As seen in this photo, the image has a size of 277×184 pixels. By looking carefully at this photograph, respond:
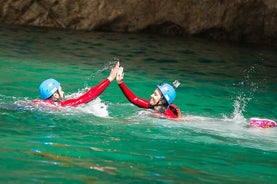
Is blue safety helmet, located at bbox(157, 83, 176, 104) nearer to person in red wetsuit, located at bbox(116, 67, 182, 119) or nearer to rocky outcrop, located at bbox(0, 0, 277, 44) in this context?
person in red wetsuit, located at bbox(116, 67, 182, 119)

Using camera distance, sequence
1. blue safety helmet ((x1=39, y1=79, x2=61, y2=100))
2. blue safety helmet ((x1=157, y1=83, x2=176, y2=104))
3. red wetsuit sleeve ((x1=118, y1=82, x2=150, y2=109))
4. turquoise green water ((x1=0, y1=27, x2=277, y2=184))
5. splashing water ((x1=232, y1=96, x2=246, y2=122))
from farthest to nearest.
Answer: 1. splashing water ((x1=232, y1=96, x2=246, y2=122))
2. blue safety helmet ((x1=157, y1=83, x2=176, y2=104))
3. red wetsuit sleeve ((x1=118, y1=82, x2=150, y2=109))
4. blue safety helmet ((x1=39, y1=79, x2=61, y2=100))
5. turquoise green water ((x1=0, y1=27, x2=277, y2=184))

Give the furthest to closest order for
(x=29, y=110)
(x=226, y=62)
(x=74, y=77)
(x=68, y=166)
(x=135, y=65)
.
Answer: (x=226, y=62) < (x=135, y=65) < (x=74, y=77) < (x=29, y=110) < (x=68, y=166)

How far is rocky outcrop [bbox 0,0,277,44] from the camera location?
2264 centimetres

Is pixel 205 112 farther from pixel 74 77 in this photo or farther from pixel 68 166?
pixel 68 166

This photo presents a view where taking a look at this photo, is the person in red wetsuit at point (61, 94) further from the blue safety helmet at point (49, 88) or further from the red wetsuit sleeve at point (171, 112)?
the red wetsuit sleeve at point (171, 112)

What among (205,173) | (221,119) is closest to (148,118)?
(221,119)

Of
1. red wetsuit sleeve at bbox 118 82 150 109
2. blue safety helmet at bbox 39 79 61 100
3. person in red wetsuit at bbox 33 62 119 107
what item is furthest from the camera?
red wetsuit sleeve at bbox 118 82 150 109

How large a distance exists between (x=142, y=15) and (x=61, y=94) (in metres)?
14.6

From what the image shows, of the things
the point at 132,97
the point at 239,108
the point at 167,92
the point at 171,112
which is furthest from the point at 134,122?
the point at 239,108

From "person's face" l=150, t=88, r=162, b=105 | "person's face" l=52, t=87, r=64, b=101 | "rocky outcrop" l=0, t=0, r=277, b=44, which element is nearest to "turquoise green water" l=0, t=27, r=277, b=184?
"person's face" l=150, t=88, r=162, b=105

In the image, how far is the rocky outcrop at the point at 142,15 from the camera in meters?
22.6

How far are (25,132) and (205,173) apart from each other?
2.57 meters

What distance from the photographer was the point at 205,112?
1035cm

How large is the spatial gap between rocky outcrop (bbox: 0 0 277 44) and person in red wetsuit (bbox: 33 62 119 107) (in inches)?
564
